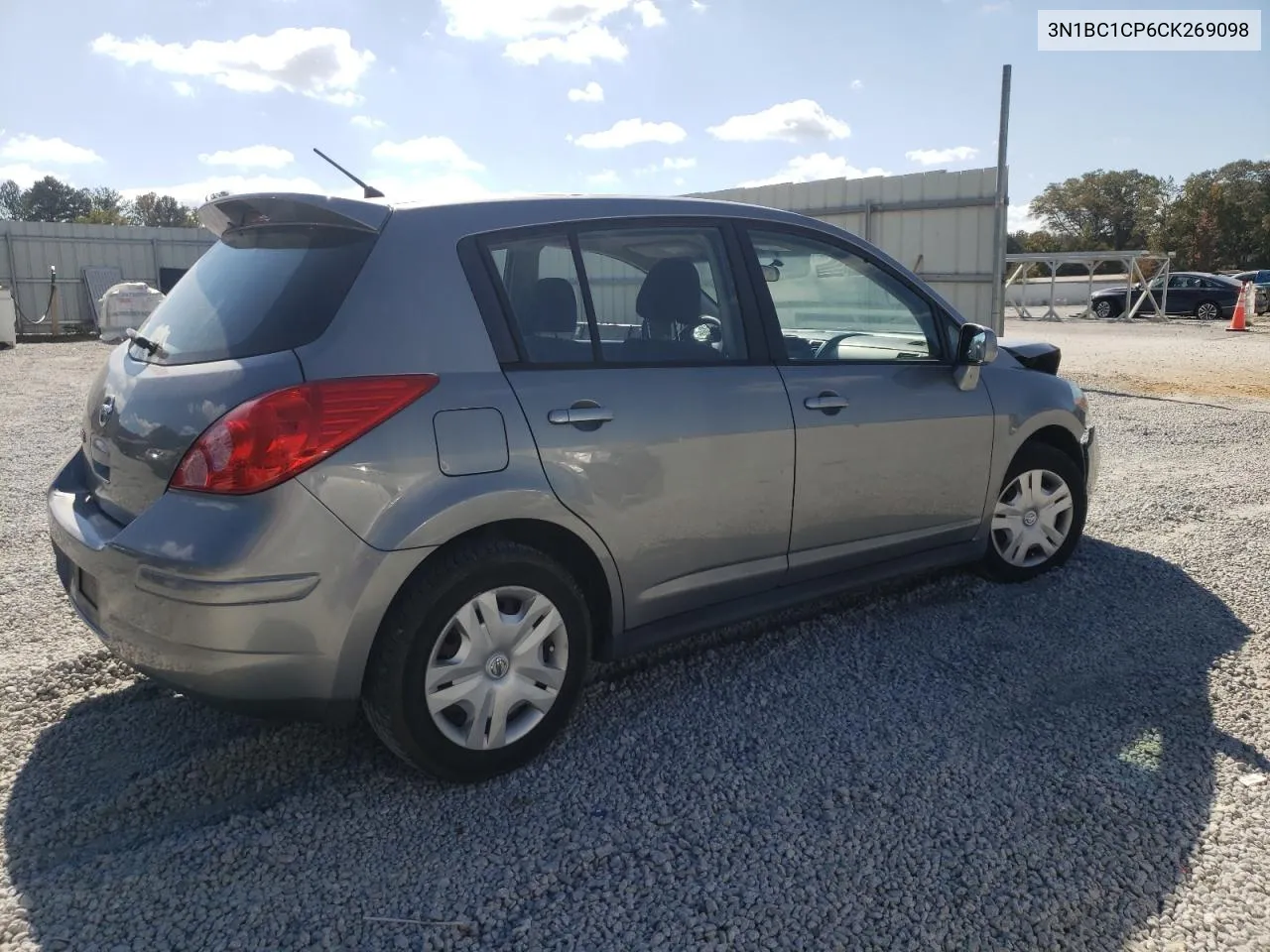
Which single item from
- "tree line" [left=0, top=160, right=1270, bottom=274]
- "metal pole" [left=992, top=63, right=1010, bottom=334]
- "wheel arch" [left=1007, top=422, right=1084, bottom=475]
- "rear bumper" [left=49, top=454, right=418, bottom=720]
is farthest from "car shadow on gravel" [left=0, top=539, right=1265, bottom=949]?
"tree line" [left=0, top=160, right=1270, bottom=274]

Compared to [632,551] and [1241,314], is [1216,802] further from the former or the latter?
[1241,314]

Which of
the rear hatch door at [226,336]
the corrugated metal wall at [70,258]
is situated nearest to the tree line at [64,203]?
the corrugated metal wall at [70,258]

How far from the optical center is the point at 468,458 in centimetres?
284

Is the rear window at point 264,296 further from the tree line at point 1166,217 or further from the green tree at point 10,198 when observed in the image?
the green tree at point 10,198

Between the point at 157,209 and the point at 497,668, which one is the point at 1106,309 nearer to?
the point at 497,668

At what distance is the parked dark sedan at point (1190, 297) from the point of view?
30109mm

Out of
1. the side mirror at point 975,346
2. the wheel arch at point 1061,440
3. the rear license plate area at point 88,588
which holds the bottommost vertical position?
the rear license plate area at point 88,588

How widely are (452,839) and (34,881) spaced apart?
1.05 meters

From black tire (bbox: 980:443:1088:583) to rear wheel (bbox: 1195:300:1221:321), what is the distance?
3020 cm

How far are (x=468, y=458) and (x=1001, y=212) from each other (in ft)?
33.2

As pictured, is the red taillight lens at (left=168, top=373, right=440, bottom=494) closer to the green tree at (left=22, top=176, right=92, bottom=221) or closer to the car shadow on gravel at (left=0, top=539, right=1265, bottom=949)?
the car shadow on gravel at (left=0, top=539, right=1265, bottom=949)

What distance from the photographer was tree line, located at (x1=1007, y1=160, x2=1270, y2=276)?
55.5 metres

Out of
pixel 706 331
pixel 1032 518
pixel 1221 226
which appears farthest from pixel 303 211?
pixel 1221 226

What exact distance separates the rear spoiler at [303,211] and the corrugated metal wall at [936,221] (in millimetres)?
9543
